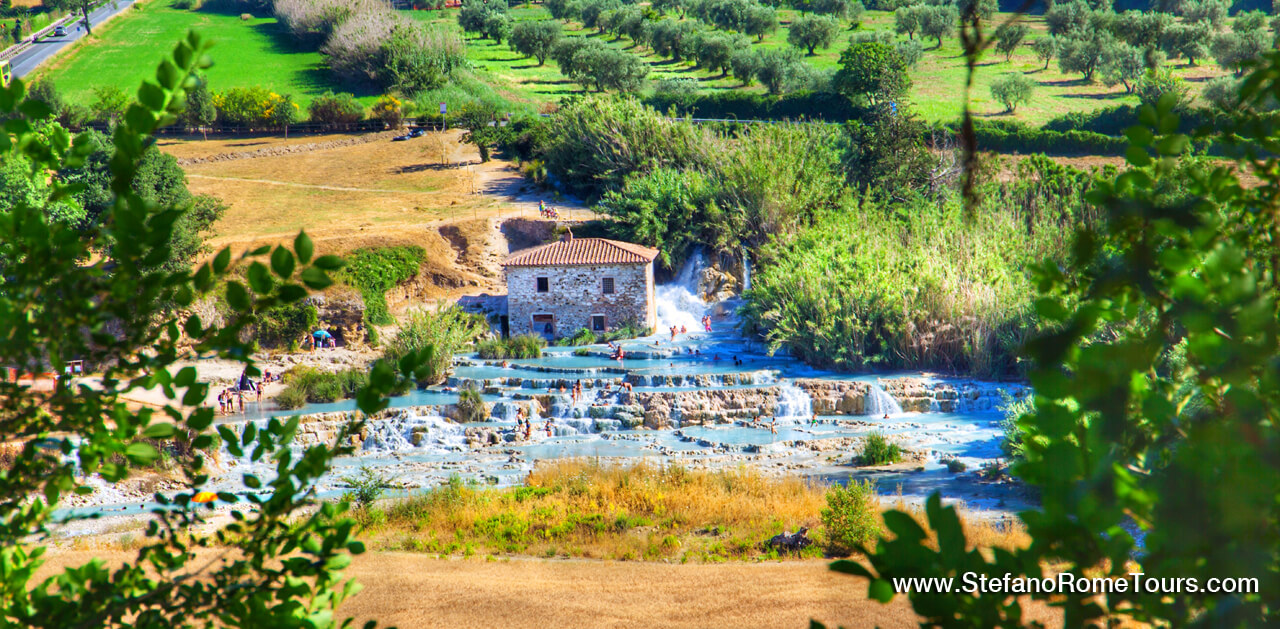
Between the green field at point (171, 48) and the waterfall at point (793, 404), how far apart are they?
40481mm

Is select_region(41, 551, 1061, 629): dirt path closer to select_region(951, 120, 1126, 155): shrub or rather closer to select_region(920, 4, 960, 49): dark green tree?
select_region(951, 120, 1126, 155): shrub

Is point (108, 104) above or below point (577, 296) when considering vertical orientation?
above

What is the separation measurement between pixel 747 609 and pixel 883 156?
29437 millimetres

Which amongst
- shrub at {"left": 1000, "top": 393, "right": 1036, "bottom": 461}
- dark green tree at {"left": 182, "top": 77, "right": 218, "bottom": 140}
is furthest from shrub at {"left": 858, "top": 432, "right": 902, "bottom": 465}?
dark green tree at {"left": 182, "top": 77, "right": 218, "bottom": 140}

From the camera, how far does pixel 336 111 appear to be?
5066 centimetres

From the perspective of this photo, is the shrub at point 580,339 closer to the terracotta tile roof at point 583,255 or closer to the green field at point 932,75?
the terracotta tile roof at point 583,255

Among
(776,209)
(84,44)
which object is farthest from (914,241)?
(84,44)

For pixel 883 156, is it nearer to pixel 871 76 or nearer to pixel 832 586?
pixel 871 76

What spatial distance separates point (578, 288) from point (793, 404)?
8.86 metres

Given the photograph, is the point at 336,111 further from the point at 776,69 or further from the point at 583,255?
the point at 583,255

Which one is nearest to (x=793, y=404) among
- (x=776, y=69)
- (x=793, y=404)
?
(x=793, y=404)

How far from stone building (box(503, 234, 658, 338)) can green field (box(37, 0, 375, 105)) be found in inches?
1224

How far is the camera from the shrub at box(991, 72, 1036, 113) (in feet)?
152

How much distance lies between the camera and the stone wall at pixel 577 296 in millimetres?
28203
